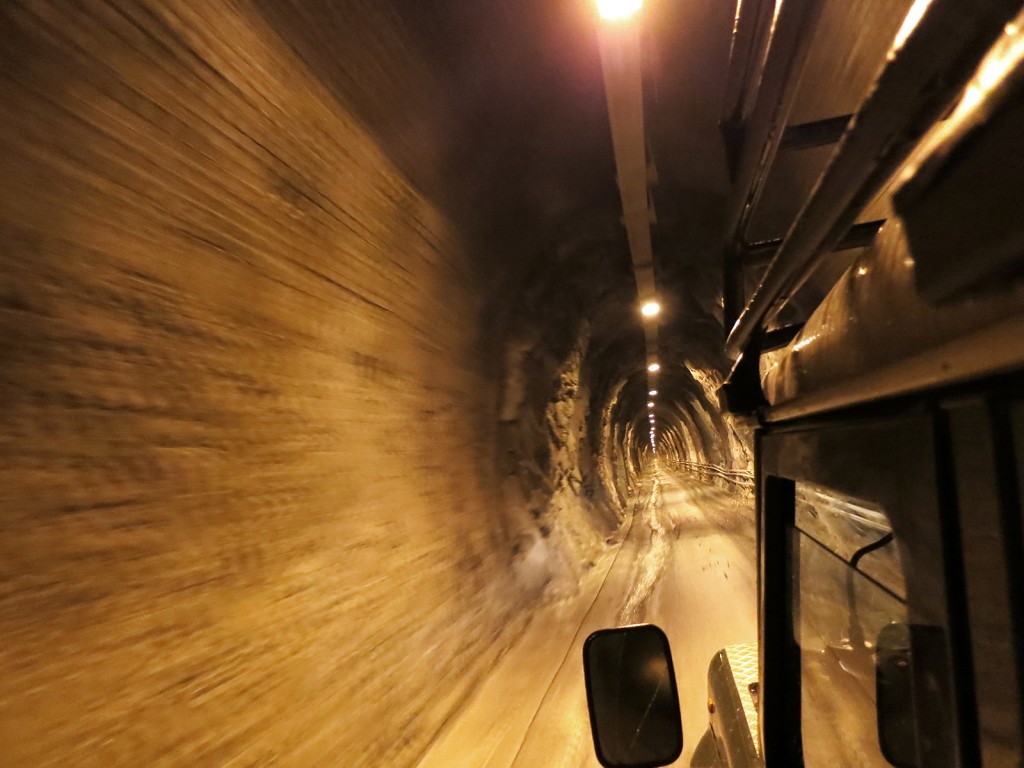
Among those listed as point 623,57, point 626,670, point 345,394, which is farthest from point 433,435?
point 626,670

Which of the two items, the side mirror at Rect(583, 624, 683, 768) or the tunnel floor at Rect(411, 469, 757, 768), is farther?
the tunnel floor at Rect(411, 469, 757, 768)

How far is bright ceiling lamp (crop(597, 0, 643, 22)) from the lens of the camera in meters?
4.23

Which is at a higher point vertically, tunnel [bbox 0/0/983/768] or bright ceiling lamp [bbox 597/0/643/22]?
bright ceiling lamp [bbox 597/0/643/22]

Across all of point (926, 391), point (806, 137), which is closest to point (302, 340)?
point (806, 137)

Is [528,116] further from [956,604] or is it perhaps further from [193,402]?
[956,604]

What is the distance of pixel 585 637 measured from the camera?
21.8ft

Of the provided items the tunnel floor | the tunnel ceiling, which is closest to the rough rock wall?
the tunnel ceiling

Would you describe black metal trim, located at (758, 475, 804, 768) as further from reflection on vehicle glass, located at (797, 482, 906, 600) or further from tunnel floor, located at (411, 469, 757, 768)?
tunnel floor, located at (411, 469, 757, 768)

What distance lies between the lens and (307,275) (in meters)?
3.84

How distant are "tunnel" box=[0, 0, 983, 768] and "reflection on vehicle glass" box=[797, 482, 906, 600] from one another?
1.25 feet

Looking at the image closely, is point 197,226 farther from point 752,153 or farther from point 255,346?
point 752,153

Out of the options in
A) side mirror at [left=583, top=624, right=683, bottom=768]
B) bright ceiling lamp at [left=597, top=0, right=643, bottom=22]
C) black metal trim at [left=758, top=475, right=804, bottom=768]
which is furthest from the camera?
bright ceiling lamp at [left=597, top=0, right=643, bottom=22]

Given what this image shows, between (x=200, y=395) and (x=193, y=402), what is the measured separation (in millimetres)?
60

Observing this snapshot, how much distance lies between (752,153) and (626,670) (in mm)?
2618
